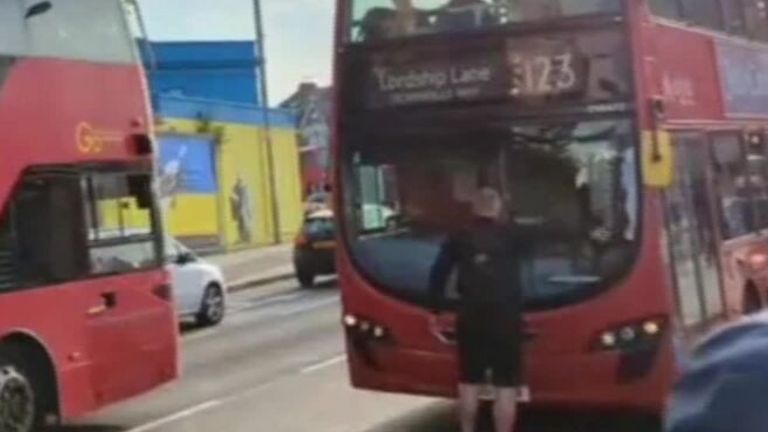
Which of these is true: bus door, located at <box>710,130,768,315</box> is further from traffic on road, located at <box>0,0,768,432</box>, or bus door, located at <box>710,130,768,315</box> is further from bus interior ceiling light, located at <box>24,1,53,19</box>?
bus interior ceiling light, located at <box>24,1,53,19</box>

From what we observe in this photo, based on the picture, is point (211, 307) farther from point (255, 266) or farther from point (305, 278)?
point (255, 266)

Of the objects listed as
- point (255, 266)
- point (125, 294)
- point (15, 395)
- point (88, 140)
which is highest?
point (88, 140)

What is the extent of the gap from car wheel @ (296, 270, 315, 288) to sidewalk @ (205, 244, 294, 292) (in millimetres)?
1465

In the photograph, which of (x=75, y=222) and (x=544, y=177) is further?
(x=75, y=222)

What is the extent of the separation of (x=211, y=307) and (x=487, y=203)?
13945 mm

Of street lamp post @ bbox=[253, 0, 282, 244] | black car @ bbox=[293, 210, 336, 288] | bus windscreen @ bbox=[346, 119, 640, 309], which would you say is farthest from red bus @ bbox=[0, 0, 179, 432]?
street lamp post @ bbox=[253, 0, 282, 244]

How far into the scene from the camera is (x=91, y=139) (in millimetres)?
12039

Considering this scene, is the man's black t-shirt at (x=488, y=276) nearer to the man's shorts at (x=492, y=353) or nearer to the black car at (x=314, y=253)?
the man's shorts at (x=492, y=353)

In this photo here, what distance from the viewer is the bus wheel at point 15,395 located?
10953 mm

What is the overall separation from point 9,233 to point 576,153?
152 inches

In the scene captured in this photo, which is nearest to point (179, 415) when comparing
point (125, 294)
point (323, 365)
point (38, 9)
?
point (125, 294)

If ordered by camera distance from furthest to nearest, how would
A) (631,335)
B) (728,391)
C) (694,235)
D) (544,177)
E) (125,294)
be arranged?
(125,294) < (694,235) < (544,177) < (631,335) < (728,391)

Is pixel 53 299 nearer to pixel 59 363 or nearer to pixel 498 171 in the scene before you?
pixel 59 363

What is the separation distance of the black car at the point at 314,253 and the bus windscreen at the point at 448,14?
20219 mm
